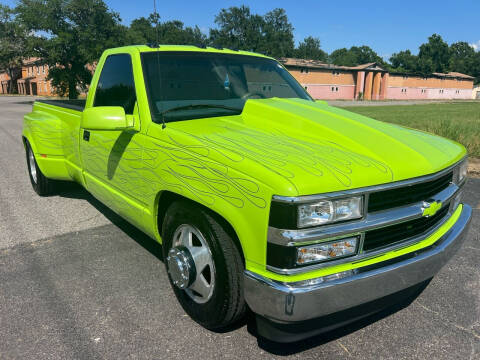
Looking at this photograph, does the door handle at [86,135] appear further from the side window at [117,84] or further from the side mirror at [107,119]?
the side mirror at [107,119]

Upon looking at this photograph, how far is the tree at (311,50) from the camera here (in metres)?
116

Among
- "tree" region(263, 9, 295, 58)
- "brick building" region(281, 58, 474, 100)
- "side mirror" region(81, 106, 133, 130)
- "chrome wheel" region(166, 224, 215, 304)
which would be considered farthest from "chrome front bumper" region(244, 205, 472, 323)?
"tree" region(263, 9, 295, 58)

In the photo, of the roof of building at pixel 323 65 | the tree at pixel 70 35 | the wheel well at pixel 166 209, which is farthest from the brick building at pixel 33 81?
the wheel well at pixel 166 209

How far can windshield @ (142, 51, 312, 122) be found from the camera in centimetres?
289

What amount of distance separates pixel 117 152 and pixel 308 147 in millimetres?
1618

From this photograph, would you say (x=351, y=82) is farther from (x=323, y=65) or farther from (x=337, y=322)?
(x=337, y=322)

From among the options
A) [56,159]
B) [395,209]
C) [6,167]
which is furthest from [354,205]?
[6,167]

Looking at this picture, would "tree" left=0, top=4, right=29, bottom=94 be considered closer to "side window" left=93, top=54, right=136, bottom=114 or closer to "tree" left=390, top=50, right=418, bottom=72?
"side window" left=93, top=54, right=136, bottom=114

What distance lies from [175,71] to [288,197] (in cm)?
181

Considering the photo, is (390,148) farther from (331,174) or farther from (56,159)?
(56,159)

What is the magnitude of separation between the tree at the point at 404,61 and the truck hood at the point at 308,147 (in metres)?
A: 107

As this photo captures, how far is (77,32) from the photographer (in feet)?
A: 115

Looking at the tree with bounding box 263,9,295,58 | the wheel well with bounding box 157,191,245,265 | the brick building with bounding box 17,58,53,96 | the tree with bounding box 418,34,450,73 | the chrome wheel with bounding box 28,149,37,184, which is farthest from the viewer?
the tree with bounding box 418,34,450,73

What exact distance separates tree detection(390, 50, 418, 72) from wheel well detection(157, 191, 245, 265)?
108m
